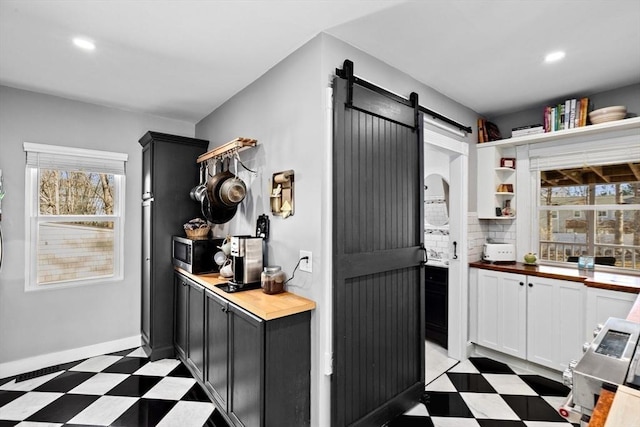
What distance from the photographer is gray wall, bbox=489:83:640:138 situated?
2746mm

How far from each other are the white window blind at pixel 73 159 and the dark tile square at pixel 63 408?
207cm

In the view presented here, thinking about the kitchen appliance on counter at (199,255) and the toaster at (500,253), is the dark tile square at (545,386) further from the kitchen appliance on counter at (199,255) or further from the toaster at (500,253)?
the kitchen appliance on counter at (199,255)

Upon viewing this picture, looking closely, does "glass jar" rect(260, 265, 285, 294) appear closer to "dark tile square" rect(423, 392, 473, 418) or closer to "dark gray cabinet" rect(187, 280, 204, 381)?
"dark gray cabinet" rect(187, 280, 204, 381)

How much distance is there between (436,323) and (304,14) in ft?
10.7

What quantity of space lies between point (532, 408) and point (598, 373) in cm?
207

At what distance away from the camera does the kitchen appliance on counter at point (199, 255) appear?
2.79 m

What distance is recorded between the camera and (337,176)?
195 centimetres

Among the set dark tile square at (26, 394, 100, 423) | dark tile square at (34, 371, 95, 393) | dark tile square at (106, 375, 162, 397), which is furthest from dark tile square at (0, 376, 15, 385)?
dark tile square at (106, 375, 162, 397)

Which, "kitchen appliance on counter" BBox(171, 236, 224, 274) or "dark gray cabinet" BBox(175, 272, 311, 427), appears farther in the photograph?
"kitchen appliance on counter" BBox(171, 236, 224, 274)

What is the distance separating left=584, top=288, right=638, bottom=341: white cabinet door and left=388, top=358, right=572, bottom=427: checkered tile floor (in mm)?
614

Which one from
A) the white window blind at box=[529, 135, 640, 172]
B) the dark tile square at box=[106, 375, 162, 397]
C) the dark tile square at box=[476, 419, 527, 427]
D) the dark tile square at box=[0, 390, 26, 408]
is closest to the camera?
the dark tile square at box=[476, 419, 527, 427]

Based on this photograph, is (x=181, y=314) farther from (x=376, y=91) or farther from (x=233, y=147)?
(x=376, y=91)

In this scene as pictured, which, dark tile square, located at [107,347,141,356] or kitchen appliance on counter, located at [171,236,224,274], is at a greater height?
kitchen appliance on counter, located at [171,236,224,274]

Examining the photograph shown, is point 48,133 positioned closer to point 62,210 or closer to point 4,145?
point 4,145
